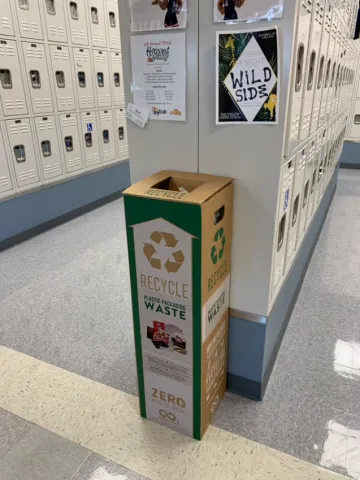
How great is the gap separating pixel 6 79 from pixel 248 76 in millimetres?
2796

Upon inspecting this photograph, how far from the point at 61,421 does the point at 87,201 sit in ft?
10.2

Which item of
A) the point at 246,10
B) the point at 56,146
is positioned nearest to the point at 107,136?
the point at 56,146

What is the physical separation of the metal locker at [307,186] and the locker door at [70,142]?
107 inches

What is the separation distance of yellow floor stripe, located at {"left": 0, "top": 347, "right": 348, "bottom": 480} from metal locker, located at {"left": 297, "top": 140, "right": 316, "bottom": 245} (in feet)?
3.96

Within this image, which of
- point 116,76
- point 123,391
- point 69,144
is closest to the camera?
point 123,391

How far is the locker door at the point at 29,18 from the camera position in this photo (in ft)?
10.7

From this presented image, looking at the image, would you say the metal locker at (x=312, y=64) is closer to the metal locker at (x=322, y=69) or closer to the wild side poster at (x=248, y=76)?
the metal locker at (x=322, y=69)

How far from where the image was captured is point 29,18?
333 cm

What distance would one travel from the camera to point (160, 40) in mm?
1405

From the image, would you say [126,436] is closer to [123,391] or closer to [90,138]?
→ [123,391]

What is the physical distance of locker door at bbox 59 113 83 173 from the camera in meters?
3.91

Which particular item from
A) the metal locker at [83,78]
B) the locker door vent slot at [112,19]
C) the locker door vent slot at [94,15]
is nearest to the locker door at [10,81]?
the metal locker at [83,78]

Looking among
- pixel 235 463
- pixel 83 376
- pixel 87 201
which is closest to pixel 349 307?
pixel 235 463

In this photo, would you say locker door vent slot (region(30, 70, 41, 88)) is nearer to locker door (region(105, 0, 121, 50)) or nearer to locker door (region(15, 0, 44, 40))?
locker door (region(15, 0, 44, 40))
